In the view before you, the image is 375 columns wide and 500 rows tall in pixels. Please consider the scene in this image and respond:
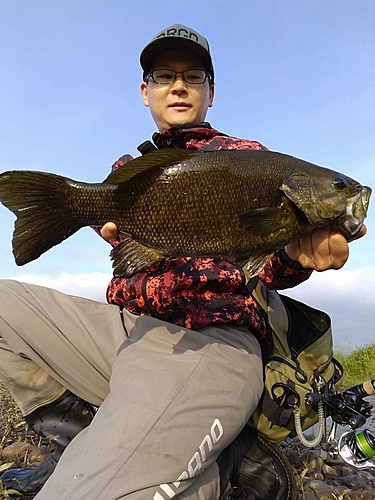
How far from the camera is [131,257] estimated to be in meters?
2.44

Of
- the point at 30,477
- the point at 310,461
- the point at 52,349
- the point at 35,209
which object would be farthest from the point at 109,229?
the point at 310,461

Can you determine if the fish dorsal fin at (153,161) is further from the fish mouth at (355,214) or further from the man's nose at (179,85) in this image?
the man's nose at (179,85)

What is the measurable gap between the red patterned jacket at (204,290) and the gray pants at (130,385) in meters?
0.10

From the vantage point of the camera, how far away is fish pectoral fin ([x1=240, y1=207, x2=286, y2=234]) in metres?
2.23

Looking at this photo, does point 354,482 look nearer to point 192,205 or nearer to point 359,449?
point 359,449

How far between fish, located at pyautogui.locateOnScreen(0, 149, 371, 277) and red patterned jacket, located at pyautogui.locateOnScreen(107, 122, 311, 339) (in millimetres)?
565

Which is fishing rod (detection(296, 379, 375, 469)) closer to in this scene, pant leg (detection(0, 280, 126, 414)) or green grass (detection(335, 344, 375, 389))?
pant leg (detection(0, 280, 126, 414))

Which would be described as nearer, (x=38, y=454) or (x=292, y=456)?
(x=38, y=454)

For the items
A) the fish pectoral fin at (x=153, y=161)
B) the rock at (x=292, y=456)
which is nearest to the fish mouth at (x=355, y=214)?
the fish pectoral fin at (x=153, y=161)

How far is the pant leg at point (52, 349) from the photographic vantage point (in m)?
→ 3.05

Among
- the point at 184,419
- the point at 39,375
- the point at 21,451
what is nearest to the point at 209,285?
the point at 184,419

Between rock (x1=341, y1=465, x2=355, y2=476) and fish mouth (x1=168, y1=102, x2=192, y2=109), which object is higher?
fish mouth (x1=168, y1=102, x2=192, y2=109)

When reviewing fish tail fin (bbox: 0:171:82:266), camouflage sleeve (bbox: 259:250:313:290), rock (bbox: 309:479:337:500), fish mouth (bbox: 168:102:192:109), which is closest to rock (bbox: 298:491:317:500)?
rock (bbox: 309:479:337:500)

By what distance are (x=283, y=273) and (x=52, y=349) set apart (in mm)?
1657
